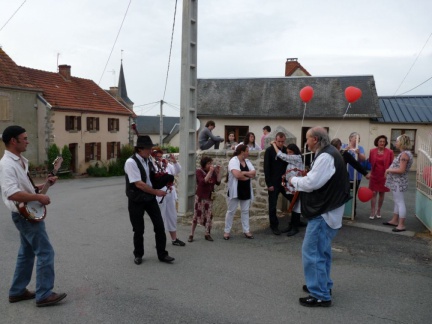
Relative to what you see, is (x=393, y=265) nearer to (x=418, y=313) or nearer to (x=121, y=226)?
(x=418, y=313)

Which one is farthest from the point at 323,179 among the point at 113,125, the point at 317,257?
the point at 113,125

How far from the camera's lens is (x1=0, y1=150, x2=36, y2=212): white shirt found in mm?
3902

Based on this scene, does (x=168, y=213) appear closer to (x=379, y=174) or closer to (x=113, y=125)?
(x=379, y=174)

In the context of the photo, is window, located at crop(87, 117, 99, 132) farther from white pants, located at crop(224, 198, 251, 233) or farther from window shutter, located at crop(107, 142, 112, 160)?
white pants, located at crop(224, 198, 251, 233)

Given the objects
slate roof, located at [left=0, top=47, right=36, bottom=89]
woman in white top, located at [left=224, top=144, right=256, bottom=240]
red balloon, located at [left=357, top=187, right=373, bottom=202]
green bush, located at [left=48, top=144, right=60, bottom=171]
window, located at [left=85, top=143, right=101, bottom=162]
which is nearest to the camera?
woman in white top, located at [left=224, top=144, right=256, bottom=240]

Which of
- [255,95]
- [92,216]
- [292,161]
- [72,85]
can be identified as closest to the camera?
[292,161]

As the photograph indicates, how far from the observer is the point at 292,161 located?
713 cm

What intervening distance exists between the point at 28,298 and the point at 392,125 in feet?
71.1

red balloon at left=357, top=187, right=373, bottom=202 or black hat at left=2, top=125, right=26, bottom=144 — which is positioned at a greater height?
black hat at left=2, top=125, right=26, bottom=144

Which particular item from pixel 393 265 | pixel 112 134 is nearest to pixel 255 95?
pixel 112 134

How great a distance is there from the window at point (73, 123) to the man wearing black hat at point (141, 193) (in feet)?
85.4

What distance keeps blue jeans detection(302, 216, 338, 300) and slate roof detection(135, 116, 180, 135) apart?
57.9m

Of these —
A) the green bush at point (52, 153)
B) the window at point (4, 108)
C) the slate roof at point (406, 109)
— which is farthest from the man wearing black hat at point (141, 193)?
the green bush at point (52, 153)

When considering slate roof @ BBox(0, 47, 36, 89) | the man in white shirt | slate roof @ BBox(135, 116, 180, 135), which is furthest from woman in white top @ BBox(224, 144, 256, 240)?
slate roof @ BBox(135, 116, 180, 135)
